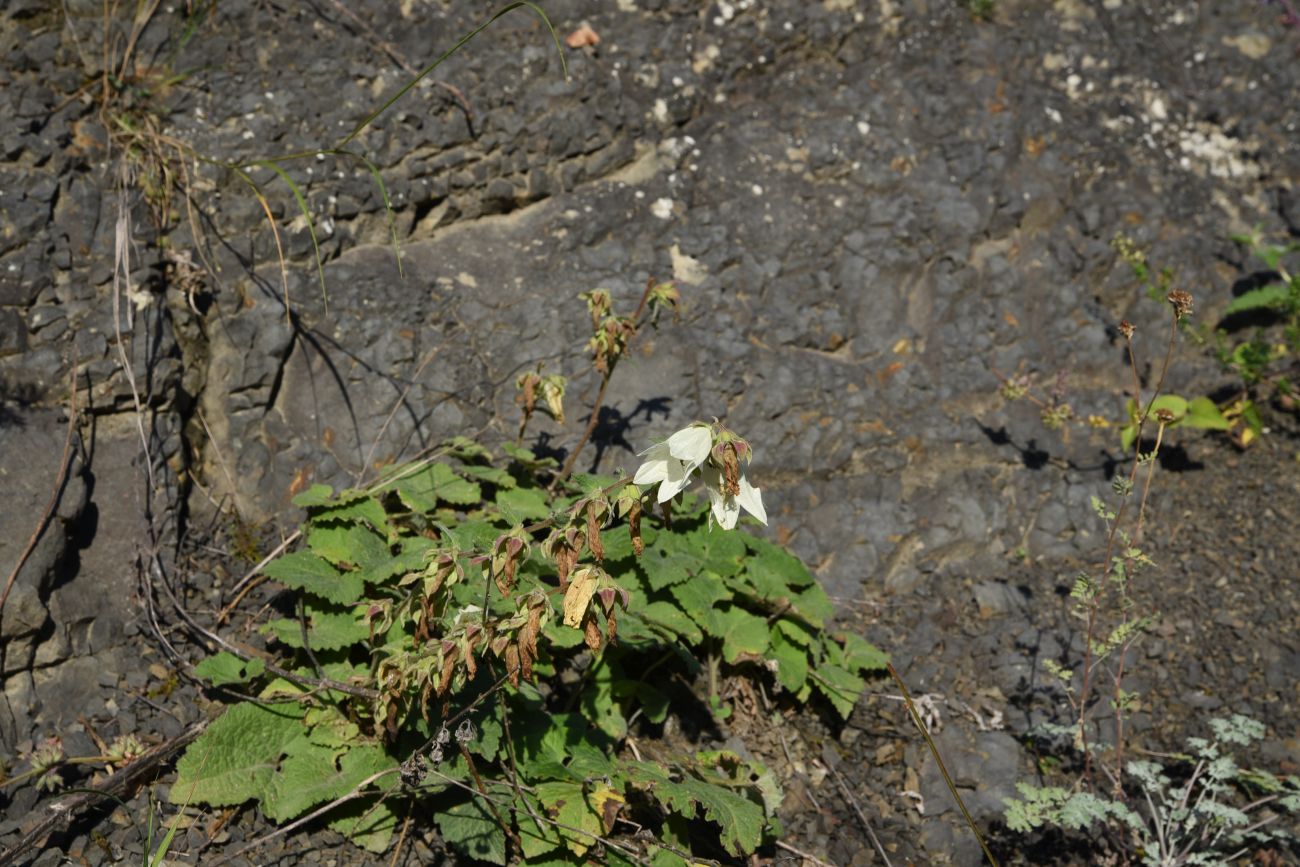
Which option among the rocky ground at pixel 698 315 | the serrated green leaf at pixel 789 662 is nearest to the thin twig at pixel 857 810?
the rocky ground at pixel 698 315

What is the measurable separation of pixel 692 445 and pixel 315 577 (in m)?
1.31

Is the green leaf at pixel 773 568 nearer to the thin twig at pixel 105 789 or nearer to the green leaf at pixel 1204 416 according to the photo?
the thin twig at pixel 105 789

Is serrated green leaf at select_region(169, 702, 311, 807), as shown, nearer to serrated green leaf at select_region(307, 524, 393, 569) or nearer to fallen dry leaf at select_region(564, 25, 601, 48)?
serrated green leaf at select_region(307, 524, 393, 569)

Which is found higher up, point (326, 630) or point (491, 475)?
point (491, 475)

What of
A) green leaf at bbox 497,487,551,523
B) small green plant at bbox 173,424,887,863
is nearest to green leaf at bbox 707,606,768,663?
small green plant at bbox 173,424,887,863

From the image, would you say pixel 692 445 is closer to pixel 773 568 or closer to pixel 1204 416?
pixel 773 568

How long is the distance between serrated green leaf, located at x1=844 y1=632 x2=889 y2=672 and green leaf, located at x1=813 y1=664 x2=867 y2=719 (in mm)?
61

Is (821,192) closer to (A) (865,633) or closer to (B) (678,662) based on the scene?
(A) (865,633)

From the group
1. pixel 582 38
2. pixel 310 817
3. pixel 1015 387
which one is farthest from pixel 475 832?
pixel 582 38

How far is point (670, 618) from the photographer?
10.4ft

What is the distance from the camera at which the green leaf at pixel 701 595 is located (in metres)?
3.23

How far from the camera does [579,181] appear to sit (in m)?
4.49

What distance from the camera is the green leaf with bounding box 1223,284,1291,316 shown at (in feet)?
15.8

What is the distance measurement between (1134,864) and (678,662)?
1415 mm
